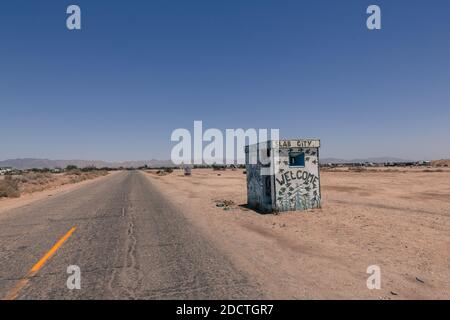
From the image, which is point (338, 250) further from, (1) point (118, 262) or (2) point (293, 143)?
(2) point (293, 143)

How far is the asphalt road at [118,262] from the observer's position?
4.86 metres

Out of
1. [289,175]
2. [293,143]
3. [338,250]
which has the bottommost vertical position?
[338,250]

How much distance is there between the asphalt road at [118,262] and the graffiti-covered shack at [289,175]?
3.90 meters

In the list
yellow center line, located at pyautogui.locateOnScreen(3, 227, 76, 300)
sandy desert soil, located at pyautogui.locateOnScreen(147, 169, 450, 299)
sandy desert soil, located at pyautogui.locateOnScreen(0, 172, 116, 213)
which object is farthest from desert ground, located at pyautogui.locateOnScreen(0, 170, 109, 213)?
sandy desert soil, located at pyautogui.locateOnScreen(147, 169, 450, 299)

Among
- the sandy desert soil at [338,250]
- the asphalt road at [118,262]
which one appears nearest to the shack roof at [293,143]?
the sandy desert soil at [338,250]

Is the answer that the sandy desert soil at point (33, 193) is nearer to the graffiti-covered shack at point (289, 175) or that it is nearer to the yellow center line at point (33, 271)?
the yellow center line at point (33, 271)

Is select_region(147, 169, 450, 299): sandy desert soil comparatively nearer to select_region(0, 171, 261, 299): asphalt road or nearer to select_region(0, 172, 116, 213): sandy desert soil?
select_region(0, 171, 261, 299): asphalt road

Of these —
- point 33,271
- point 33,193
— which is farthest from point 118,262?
point 33,193

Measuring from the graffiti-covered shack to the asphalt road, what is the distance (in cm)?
390

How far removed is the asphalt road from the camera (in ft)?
A: 16.0

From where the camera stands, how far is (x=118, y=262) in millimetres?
6449

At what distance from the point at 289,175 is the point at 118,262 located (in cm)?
811

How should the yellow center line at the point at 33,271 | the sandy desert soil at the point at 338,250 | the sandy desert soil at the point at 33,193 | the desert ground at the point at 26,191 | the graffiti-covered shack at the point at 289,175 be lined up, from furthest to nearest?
1. the desert ground at the point at 26,191
2. the sandy desert soil at the point at 33,193
3. the graffiti-covered shack at the point at 289,175
4. the sandy desert soil at the point at 338,250
5. the yellow center line at the point at 33,271
